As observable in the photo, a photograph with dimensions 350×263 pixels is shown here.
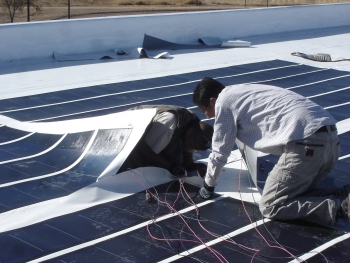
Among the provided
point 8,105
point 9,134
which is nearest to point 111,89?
point 8,105

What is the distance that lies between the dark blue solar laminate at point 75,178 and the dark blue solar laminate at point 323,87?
16.0 ft

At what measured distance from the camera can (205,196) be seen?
5.52 metres

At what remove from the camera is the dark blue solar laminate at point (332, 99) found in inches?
378

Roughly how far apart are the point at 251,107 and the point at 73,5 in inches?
1305

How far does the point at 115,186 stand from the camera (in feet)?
18.9

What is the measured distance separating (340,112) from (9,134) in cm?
486

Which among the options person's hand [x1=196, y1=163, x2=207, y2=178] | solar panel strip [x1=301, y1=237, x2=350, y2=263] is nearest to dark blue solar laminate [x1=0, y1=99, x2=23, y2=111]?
person's hand [x1=196, y1=163, x2=207, y2=178]

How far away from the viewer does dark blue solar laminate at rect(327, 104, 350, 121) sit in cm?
873

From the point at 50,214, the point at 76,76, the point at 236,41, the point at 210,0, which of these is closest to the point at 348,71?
the point at 236,41

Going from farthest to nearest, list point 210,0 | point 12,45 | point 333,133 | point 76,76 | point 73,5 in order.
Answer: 1. point 210,0
2. point 73,5
3. point 12,45
4. point 76,76
5. point 333,133

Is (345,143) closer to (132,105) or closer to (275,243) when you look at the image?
(275,243)

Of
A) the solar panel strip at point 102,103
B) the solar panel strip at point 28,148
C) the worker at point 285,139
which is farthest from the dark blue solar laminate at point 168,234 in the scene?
the solar panel strip at point 102,103

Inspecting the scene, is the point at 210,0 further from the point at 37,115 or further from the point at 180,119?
the point at 180,119

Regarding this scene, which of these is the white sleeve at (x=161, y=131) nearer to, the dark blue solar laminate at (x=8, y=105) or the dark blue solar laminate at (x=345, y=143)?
the dark blue solar laminate at (x=345, y=143)
